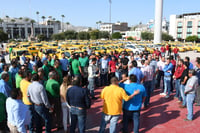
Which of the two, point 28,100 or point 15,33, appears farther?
point 15,33

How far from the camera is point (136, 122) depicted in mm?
4328

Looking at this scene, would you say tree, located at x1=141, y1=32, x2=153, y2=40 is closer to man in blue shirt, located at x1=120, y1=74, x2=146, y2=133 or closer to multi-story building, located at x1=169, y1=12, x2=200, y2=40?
multi-story building, located at x1=169, y1=12, x2=200, y2=40

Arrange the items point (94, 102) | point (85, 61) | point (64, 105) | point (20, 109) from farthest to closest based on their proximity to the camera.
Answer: point (85, 61) < point (94, 102) < point (64, 105) < point (20, 109)

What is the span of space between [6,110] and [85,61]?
16.4ft

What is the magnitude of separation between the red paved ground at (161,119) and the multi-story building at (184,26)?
82926 millimetres

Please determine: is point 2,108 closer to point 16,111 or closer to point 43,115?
point 16,111

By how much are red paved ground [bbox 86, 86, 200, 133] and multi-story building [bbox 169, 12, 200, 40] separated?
272 ft

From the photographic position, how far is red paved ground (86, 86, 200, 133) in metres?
4.97

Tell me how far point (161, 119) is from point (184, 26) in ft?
283

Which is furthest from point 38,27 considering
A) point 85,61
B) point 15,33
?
point 85,61

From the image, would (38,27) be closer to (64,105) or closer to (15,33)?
(15,33)

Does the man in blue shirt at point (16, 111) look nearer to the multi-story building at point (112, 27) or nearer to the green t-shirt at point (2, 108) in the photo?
the green t-shirt at point (2, 108)

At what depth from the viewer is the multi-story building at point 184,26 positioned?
7794 centimetres

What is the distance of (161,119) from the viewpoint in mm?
5574
